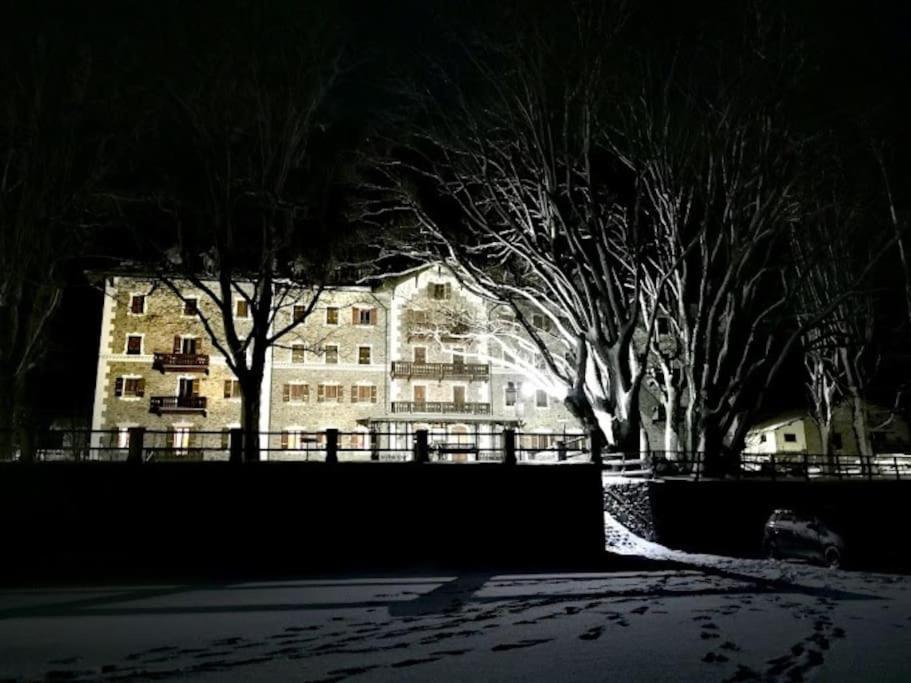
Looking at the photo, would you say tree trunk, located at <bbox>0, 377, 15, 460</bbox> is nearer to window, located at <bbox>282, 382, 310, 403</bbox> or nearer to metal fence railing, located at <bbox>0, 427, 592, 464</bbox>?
metal fence railing, located at <bbox>0, 427, 592, 464</bbox>

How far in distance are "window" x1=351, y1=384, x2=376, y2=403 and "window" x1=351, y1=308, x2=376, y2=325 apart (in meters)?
3.98

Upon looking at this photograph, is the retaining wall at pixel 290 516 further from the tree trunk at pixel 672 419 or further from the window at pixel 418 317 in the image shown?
the window at pixel 418 317

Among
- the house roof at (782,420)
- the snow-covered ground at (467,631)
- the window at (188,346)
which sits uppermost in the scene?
the window at (188,346)

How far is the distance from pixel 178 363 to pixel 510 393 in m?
19.8

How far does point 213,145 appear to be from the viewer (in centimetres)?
1886

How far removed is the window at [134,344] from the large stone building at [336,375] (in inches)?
2.7

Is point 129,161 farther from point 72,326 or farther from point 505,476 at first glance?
point 72,326

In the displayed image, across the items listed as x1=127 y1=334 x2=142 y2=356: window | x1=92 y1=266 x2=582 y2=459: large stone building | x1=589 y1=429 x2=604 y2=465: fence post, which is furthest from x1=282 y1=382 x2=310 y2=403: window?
x1=589 y1=429 x2=604 y2=465: fence post

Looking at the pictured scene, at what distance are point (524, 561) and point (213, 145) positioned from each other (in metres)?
14.1

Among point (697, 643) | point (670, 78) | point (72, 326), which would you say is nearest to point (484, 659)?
point (697, 643)

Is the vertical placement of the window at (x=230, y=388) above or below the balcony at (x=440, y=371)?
below

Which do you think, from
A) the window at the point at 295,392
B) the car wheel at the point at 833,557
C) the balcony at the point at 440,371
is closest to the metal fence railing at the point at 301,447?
the window at the point at 295,392

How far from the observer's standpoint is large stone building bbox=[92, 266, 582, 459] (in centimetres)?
3766

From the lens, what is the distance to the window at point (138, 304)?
38.5 metres
